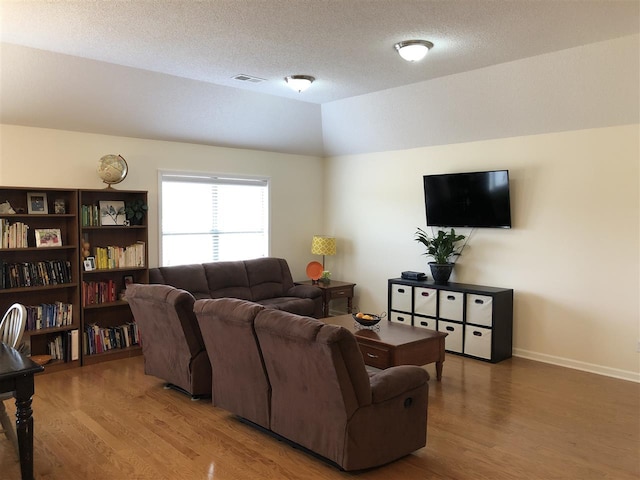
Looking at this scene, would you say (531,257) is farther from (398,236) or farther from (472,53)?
(472,53)

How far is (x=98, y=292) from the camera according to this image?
215 inches

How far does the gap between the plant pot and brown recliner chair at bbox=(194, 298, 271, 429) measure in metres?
3.00

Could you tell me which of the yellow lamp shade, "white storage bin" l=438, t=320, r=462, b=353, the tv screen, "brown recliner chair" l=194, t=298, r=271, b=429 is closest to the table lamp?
the yellow lamp shade

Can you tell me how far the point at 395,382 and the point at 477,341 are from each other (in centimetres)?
262

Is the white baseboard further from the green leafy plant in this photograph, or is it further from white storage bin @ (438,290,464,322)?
the green leafy plant

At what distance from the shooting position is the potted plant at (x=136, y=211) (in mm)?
5621

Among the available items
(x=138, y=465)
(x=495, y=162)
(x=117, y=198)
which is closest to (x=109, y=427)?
(x=138, y=465)

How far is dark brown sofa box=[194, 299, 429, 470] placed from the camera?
297cm

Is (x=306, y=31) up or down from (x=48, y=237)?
up

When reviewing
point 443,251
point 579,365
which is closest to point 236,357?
point 443,251

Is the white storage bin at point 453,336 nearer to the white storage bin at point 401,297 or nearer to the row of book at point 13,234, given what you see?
the white storage bin at point 401,297

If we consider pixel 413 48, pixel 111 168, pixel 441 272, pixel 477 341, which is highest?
pixel 413 48

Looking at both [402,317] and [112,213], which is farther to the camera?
[402,317]

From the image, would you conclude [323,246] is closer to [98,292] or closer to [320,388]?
[98,292]
